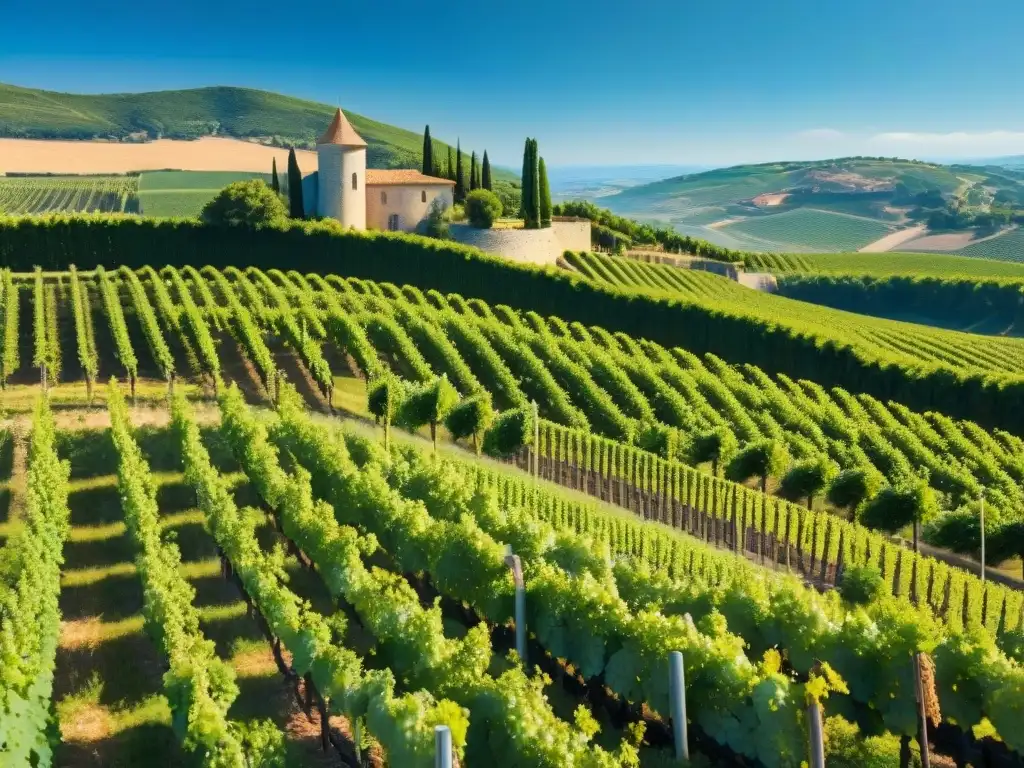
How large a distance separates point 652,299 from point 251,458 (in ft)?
97.2

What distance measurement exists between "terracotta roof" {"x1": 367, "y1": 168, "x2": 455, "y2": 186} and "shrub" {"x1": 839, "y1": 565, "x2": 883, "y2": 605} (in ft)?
165

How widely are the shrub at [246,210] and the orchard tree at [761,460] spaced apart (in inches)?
1513

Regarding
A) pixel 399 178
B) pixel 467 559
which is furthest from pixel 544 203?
pixel 467 559

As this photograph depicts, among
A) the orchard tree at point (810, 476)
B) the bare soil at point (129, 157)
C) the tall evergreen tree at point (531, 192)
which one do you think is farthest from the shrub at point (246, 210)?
the bare soil at point (129, 157)

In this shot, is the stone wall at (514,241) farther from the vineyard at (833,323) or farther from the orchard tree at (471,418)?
the orchard tree at (471,418)

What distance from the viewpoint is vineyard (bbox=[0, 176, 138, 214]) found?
96812 millimetres

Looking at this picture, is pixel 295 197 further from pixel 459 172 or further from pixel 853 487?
pixel 853 487

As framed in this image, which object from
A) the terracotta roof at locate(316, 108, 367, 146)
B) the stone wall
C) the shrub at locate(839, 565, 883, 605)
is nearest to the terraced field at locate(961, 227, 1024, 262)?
the stone wall

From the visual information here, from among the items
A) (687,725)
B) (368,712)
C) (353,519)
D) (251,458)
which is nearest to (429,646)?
(368,712)

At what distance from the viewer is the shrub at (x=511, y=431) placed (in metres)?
29.0

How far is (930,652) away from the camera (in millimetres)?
13180

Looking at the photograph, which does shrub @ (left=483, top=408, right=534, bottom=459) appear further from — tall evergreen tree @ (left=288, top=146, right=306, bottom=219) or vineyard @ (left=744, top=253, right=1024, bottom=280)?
vineyard @ (left=744, top=253, right=1024, bottom=280)

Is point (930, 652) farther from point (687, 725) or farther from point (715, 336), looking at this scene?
point (715, 336)

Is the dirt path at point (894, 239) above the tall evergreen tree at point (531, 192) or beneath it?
beneath
